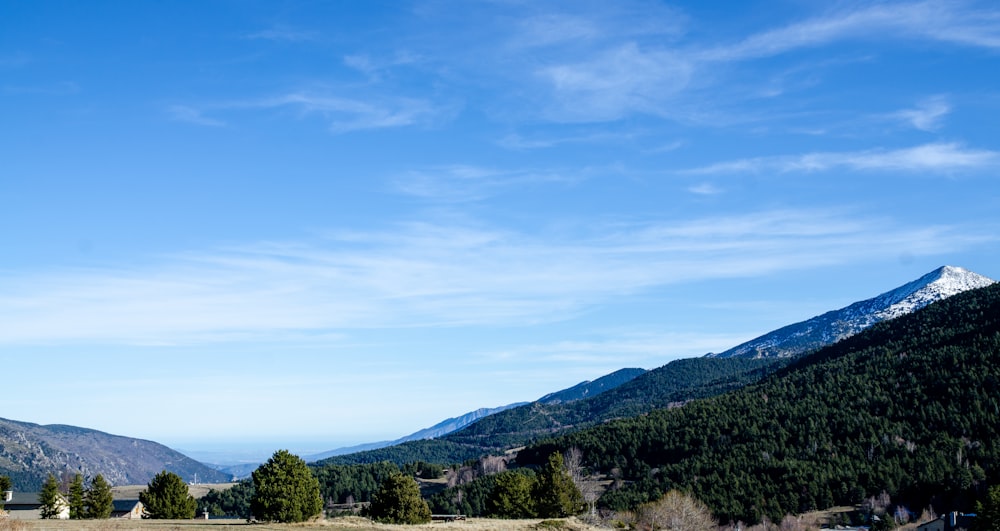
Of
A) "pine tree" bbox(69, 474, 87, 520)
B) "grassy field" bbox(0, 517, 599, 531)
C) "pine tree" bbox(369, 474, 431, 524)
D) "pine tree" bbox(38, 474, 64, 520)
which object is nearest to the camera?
"grassy field" bbox(0, 517, 599, 531)

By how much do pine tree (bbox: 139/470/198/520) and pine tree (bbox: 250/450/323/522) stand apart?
40345mm

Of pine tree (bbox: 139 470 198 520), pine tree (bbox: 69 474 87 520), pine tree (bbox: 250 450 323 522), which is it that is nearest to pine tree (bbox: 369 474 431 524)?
pine tree (bbox: 250 450 323 522)

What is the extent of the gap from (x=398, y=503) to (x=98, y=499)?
54.3m

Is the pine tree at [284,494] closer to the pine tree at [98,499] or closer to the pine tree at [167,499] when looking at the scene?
the pine tree at [167,499]

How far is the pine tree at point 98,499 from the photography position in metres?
119

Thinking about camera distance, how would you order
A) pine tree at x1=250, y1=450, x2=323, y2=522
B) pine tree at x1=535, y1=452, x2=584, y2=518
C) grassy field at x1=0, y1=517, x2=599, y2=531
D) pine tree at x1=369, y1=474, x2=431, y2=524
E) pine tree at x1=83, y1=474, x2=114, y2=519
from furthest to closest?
pine tree at x1=83, y1=474, x2=114, y2=519
pine tree at x1=535, y1=452, x2=584, y2=518
pine tree at x1=369, y1=474, x2=431, y2=524
pine tree at x1=250, y1=450, x2=323, y2=522
grassy field at x1=0, y1=517, x2=599, y2=531

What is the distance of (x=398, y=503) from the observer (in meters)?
91.8

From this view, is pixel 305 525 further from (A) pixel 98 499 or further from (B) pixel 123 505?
(B) pixel 123 505

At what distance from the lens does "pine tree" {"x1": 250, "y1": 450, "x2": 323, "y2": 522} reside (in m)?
73.2

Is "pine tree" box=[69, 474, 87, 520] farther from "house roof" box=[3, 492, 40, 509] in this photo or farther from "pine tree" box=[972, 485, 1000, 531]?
"pine tree" box=[972, 485, 1000, 531]

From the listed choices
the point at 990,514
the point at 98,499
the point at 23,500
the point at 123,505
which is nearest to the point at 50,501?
the point at 98,499

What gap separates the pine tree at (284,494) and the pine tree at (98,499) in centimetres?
5593

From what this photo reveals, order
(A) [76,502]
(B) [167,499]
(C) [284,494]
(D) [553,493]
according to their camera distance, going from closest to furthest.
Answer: (C) [284,494] < (B) [167,499] < (D) [553,493] < (A) [76,502]

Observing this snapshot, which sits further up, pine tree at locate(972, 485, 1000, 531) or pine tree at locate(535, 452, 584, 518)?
pine tree at locate(535, 452, 584, 518)
